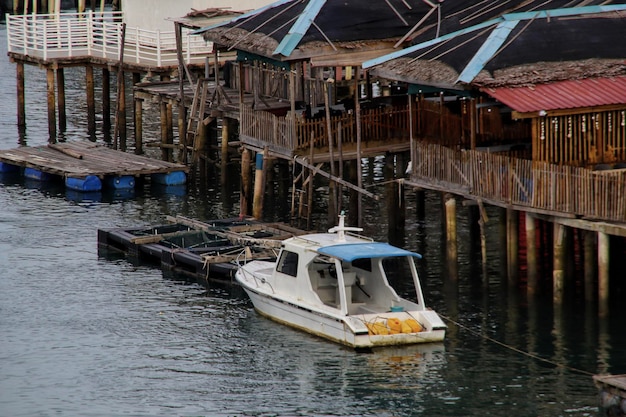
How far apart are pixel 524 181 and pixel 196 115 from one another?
20843 mm

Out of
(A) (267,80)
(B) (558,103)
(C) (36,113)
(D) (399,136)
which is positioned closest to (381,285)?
(B) (558,103)

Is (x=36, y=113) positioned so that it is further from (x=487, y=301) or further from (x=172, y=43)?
(x=487, y=301)

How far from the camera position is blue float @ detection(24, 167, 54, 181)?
5619 centimetres

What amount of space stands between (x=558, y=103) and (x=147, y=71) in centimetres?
2833

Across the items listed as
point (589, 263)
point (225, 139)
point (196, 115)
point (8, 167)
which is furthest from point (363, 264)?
point (8, 167)

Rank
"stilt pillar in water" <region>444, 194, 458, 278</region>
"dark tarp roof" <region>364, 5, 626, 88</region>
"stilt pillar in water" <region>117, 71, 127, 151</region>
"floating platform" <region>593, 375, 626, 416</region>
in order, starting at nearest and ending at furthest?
"floating platform" <region>593, 375, 626, 416</region> < "dark tarp roof" <region>364, 5, 626, 88</region> < "stilt pillar in water" <region>444, 194, 458, 278</region> < "stilt pillar in water" <region>117, 71, 127, 151</region>

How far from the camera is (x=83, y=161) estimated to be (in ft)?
184

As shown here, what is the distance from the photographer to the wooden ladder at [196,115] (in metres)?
52.4

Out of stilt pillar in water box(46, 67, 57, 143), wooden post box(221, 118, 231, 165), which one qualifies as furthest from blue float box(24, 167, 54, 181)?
stilt pillar in water box(46, 67, 57, 143)

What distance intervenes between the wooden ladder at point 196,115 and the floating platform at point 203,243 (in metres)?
7.20

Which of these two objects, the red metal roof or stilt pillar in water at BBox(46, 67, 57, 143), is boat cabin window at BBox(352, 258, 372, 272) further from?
stilt pillar in water at BBox(46, 67, 57, 143)

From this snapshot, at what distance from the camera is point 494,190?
3719 cm

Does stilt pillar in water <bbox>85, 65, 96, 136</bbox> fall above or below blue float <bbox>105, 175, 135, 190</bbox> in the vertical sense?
above

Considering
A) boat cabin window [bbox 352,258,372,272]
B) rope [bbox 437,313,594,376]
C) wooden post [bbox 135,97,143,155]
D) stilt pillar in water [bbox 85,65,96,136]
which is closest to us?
rope [bbox 437,313,594,376]
